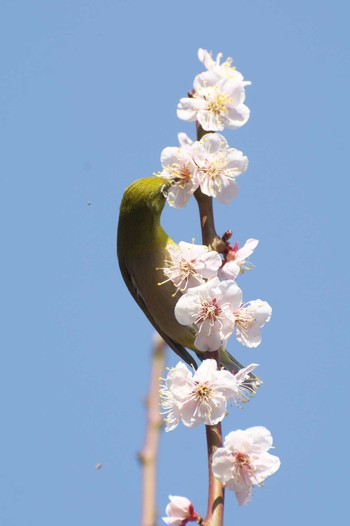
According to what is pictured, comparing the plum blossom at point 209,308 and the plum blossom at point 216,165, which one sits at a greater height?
the plum blossom at point 216,165

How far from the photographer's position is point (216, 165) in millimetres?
3307

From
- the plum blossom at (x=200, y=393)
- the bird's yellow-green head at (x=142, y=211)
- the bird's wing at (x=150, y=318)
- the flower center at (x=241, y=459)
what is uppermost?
the bird's yellow-green head at (x=142, y=211)

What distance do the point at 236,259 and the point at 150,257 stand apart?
2033 mm

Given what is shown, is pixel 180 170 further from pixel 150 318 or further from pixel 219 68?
pixel 150 318

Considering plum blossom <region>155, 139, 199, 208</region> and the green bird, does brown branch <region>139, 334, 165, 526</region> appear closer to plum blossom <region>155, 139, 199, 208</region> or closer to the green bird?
plum blossom <region>155, 139, 199, 208</region>

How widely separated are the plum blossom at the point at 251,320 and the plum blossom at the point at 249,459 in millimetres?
482

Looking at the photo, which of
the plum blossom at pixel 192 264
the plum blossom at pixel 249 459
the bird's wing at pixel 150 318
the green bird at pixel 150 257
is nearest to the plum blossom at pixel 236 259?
the plum blossom at pixel 192 264

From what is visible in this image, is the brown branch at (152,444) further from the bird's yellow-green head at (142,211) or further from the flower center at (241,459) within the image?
the bird's yellow-green head at (142,211)

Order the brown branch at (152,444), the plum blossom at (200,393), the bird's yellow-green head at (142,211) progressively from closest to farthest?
1. the brown branch at (152,444)
2. the plum blossom at (200,393)
3. the bird's yellow-green head at (142,211)

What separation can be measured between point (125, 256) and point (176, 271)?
2164 millimetres

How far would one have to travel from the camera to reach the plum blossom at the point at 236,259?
10.7 feet

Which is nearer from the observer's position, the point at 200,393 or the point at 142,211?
the point at 200,393

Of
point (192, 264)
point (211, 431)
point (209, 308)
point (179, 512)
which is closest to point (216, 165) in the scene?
point (192, 264)

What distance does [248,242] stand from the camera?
132 inches
